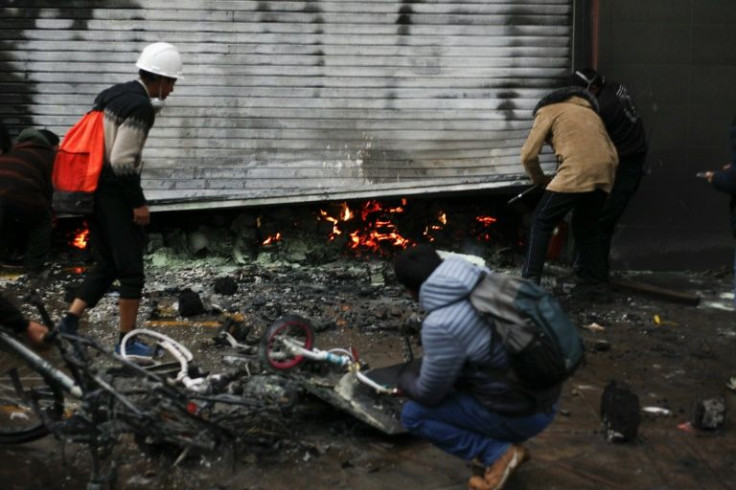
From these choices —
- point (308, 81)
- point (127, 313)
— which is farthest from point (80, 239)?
point (127, 313)

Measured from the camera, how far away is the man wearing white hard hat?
20.0 ft

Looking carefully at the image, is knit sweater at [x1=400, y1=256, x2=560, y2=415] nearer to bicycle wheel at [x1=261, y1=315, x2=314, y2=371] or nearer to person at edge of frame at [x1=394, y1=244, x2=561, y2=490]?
person at edge of frame at [x1=394, y1=244, x2=561, y2=490]

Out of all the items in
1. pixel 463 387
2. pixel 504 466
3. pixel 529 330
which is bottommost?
pixel 504 466

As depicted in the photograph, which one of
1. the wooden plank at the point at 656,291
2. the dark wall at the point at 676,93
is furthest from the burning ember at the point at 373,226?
the dark wall at the point at 676,93

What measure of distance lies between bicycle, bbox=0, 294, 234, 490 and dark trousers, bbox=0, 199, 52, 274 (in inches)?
157

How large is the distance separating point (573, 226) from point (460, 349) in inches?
180

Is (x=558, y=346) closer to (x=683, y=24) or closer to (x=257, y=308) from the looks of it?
(x=257, y=308)

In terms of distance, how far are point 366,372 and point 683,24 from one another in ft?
18.4

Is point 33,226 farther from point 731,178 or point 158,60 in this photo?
point 731,178

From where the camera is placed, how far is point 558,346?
4109mm

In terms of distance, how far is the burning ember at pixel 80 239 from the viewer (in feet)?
32.9

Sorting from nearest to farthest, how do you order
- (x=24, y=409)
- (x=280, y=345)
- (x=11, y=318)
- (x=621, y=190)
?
(x=11, y=318) < (x=280, y=345) < (x=24, y=409) < (x=621, y=190)

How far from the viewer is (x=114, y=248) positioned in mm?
6262

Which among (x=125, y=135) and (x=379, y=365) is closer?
(x=125, y=135)
